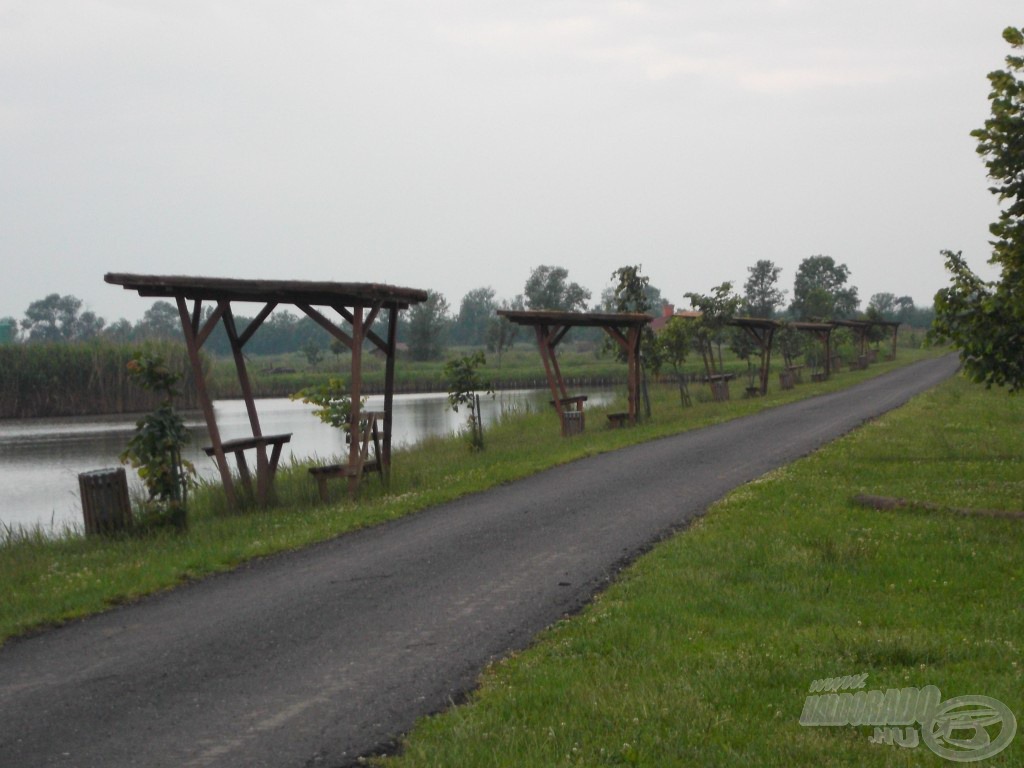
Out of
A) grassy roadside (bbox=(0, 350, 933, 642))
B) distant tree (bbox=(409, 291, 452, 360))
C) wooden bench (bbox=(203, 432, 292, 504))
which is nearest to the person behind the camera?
grassy roadside (bbox=(0, 350, 933, 642))

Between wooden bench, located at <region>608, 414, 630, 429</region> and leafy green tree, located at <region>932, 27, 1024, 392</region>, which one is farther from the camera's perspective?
wooden bench, located at <region>608, 414, 630, 429</region>

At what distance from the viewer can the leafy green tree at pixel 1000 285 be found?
11.0m

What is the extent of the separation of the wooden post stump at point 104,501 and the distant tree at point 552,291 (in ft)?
344

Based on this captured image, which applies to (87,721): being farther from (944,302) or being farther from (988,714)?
(944,302)

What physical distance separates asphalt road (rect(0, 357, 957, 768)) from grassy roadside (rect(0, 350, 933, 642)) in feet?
1.30

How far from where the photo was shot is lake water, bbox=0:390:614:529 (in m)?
21.3

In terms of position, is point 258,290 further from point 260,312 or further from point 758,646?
point 758,646

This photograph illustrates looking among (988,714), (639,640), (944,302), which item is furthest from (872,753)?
(944,302)

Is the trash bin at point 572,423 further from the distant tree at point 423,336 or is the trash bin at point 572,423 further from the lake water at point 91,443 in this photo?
the distant tree at point 423,336

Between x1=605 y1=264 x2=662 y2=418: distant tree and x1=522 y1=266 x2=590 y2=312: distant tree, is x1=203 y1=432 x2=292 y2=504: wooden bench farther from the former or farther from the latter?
x1=522 y1=266 x2=590 y2=312: distant tree

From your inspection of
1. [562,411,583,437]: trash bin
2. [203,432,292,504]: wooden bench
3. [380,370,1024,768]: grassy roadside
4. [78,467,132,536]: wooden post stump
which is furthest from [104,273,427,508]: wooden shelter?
[562,411,583,437]: trash bin
